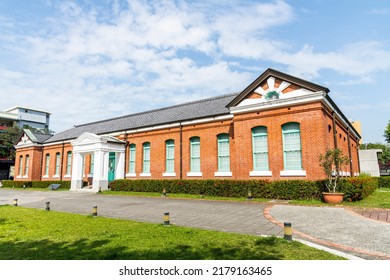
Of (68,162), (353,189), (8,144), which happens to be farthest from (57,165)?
(353,189)

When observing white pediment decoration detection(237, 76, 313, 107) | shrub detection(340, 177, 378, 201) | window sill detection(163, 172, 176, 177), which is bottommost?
shrub detection(340, 177, 378, 201)

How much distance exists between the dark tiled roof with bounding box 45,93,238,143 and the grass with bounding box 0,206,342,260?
45.2 ft

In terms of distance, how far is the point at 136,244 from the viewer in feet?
19.1

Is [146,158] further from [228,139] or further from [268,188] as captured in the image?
[268,188]

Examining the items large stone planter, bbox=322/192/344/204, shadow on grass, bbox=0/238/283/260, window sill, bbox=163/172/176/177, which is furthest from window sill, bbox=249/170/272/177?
shadow on grass, bbox=0/238/283/260

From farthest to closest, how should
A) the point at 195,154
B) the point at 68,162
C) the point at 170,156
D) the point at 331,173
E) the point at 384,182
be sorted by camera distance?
the point at 68,162, the point at 384,182, the point at 170,156, the point at 195,154, the point at 331,173

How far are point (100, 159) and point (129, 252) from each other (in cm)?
1969

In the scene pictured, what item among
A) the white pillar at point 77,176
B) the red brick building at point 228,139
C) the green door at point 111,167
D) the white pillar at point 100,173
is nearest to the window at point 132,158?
the red brick building at point 228,139

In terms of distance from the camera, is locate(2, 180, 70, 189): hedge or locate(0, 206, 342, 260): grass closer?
locate(0, 206, 342, 260): grass

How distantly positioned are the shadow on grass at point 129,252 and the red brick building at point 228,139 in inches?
430

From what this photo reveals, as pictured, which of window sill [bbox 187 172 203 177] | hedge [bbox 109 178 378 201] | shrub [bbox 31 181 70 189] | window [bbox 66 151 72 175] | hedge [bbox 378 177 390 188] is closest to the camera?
hedge [bbox 109 178 378 201]

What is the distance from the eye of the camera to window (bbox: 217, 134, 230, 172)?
768 inches

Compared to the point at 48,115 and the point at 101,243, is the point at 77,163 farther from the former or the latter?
the point at 48,115

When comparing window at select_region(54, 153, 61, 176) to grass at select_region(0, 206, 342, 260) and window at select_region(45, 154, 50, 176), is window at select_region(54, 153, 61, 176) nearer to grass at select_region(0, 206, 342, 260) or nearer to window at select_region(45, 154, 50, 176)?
window at select_region(45, 154, 50, 176)
